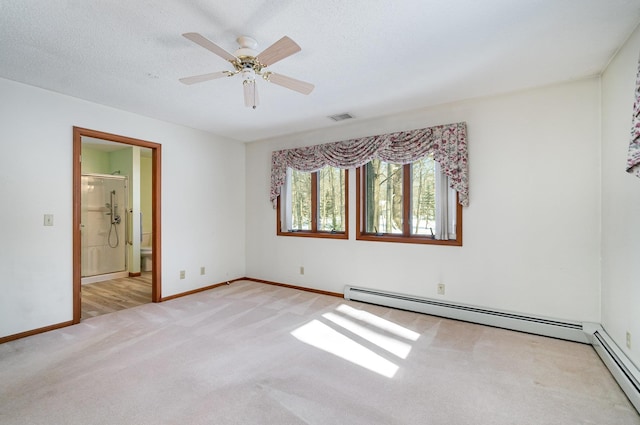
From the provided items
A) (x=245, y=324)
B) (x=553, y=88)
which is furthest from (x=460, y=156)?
(x=245, y=324)

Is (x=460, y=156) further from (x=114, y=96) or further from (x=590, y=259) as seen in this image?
(x=114, y=96)

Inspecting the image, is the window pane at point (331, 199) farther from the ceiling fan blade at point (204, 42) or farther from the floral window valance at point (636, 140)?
the floral window valance at point (636, 140)

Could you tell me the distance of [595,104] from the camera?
275 centimetres

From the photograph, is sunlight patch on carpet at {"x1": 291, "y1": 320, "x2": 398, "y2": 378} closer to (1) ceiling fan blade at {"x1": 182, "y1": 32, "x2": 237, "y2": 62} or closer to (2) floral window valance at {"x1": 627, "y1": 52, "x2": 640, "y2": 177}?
(2) floral window valance at {"x1": 627, "y1": 52, "x2": 640, "y2": 177}

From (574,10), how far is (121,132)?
439 cm

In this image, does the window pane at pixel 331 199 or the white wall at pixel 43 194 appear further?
the window pane at pixel 331 199

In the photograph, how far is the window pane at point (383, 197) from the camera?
12.9 ft

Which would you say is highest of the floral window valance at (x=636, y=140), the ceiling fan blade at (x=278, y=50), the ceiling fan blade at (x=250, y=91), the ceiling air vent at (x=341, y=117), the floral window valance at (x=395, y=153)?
the ceiling air vent at (x=341, y=117)

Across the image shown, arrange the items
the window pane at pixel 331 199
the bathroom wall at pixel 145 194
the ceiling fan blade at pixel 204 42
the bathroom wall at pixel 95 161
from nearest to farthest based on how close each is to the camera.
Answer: the ceiling fan blade at pixel 204 42
the window pane at pixel 331 199
the bathroom wall at pixel 95 161
the bathroom wall at pixel 145 194

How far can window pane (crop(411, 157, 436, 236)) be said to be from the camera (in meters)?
3.65

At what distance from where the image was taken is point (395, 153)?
371 cm

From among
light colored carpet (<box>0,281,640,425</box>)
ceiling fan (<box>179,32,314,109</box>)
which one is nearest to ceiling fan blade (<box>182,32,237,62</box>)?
ceiling fan (<box>179,32,314,109</box>)

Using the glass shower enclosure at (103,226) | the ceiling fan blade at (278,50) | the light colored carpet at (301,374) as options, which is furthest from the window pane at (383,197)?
the glass shower enclosure at (103,226)

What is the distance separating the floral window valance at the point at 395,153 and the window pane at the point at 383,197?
239mm
